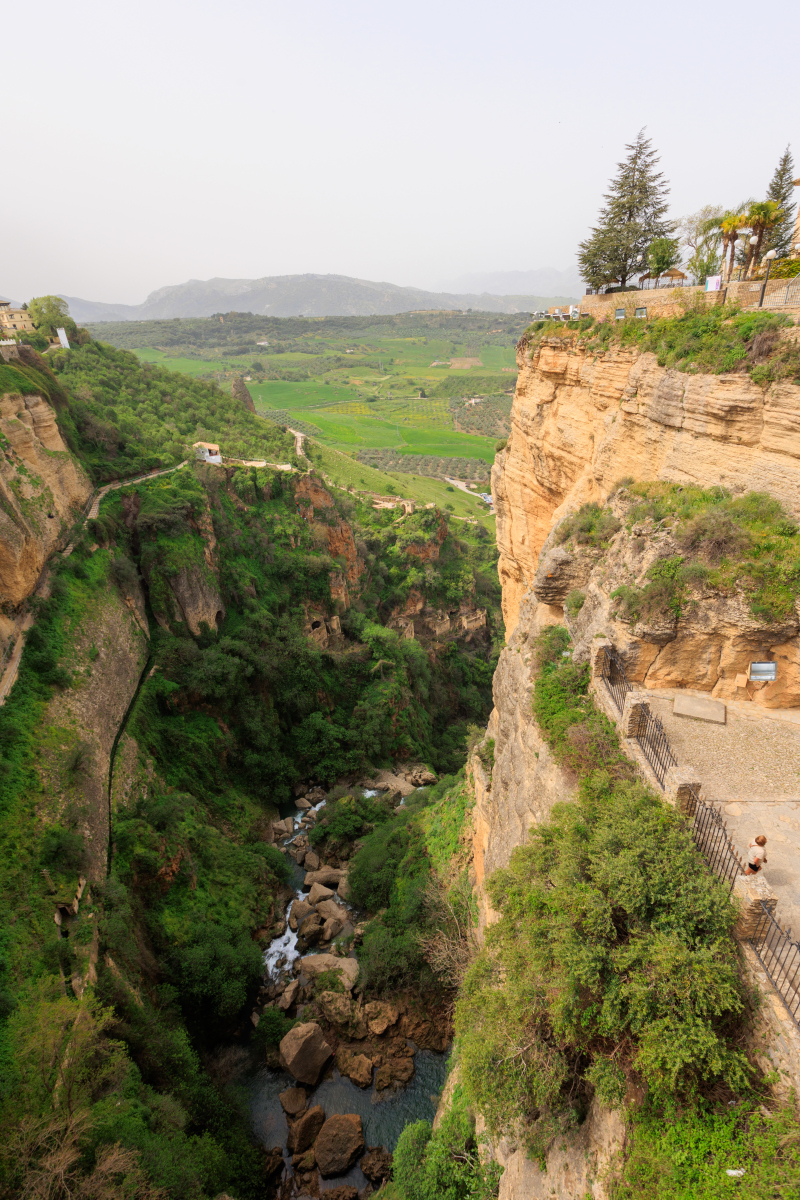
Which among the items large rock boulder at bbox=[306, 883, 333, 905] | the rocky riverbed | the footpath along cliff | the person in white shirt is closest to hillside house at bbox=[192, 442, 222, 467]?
the footpath along cliff

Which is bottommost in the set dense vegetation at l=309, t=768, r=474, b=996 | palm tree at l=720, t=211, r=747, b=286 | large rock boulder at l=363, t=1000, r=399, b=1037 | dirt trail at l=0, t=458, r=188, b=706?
large rock boulder at l=363, t=1000, r=399, b=1037

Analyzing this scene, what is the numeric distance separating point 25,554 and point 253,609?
18793 mm

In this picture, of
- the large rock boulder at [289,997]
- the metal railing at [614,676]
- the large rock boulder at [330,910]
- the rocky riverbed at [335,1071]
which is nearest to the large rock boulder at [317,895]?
the large rock boulder at [330,910]

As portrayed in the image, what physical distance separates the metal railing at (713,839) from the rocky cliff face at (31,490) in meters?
27.9

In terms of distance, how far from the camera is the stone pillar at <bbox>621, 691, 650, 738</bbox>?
12945 millimetres

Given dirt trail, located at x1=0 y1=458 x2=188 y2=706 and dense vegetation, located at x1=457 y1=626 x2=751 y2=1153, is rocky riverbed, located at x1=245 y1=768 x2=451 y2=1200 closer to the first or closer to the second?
dense vegetation, located at x1=457 y1=626 x2=751 y2=1153

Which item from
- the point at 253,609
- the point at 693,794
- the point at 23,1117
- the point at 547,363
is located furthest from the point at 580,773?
the point at 253,609

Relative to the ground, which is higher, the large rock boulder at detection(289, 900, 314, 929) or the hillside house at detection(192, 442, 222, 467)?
the hillside house at detection(192, 442, 222, 467)

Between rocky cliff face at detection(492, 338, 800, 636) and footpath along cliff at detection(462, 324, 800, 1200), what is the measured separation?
0.16 ft

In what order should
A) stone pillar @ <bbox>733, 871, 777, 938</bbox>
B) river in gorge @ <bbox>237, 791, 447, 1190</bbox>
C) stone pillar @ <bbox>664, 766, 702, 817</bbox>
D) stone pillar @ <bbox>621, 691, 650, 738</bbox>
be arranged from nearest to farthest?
stone pillar @ <bbox>733, 871, 777, 938</bbox>
stone pillar @ <bbox>664, 766, 702, 817</bbox>
stone pillar @ <bbox>621, 691, 650, 738</bbox>
river in gorge @ <bbox>237, 791, 447, 1190</bbox>

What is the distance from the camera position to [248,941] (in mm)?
25344

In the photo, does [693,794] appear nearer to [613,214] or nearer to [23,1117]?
[23,1117]

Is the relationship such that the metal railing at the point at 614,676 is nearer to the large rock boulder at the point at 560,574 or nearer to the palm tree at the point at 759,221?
the large rock boulder at the point at 560,574

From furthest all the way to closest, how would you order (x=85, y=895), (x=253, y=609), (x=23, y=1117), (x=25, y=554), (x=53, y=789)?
(x=253, y=609) → (x=25, y=554) → (x=53, y=789) → (x=85, y=895) → (x=23, y=1117)
